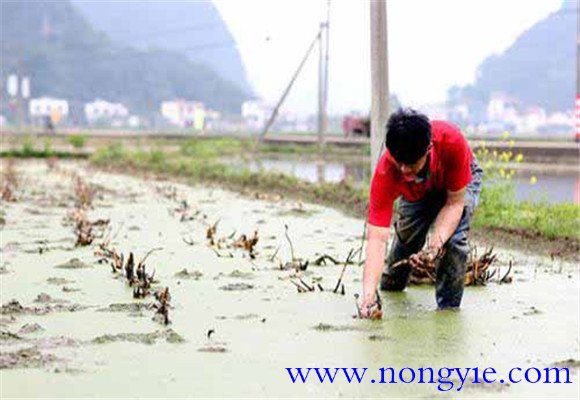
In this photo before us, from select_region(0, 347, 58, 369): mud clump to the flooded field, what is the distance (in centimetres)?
839

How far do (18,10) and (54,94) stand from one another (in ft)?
19.8

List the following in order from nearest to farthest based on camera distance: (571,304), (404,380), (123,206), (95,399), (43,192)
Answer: (95,399) → (404,380) → (571,304) → (123,206) → (43,192)

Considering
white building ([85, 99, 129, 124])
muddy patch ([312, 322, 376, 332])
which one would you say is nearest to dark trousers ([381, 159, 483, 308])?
muddy patch ([312, 322, 376, 332])

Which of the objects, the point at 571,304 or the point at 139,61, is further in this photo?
the point at 139,61

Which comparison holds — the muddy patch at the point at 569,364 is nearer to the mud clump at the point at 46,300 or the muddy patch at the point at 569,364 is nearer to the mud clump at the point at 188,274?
the mud clump at the point at 46,300

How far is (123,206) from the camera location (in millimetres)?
11078

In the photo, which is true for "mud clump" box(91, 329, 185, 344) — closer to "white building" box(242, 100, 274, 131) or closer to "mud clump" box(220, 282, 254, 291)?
"mud clump" box(220, 282, 254, 291)

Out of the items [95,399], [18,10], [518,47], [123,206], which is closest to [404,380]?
[95,399]

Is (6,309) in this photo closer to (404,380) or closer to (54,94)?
(404,380)

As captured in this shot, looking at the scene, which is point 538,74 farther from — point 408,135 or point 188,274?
point 408,135

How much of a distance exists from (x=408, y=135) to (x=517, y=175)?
13.7m

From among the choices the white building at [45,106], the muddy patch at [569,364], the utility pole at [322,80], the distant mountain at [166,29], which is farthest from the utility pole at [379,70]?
the white building at [45,106]

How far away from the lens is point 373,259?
462 centimetres

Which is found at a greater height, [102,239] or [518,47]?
[518,47]
